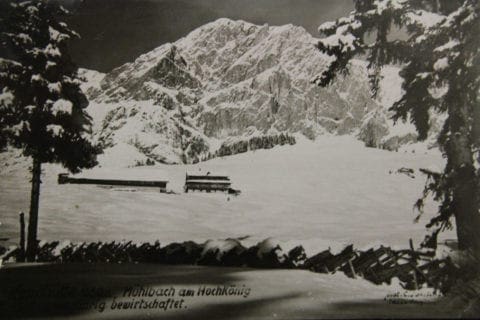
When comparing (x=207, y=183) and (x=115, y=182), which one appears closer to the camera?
(x=115, y=182)

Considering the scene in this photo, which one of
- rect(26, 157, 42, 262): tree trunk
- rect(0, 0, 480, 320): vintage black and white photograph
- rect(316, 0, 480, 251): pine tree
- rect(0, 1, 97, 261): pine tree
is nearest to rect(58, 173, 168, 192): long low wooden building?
rect(0, 0, 480, 320): vintage black and white photograph

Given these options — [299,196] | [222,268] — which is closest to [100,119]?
[299,196]

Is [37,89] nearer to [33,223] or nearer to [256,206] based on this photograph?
[33,223]

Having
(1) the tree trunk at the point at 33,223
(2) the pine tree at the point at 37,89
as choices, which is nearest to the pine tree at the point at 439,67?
(2) the pine tree at the point at 37,89

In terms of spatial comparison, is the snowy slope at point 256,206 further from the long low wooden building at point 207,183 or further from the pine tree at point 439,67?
the pine tree at point 439,67

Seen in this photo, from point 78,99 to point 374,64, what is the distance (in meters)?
8.77

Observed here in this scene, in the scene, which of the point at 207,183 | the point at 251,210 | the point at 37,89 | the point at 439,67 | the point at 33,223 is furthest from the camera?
the point at 207,183

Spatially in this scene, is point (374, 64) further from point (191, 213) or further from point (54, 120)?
point (191, 213)

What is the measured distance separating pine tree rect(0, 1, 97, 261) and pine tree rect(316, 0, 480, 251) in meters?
7.60

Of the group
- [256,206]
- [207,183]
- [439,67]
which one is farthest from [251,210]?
[439,67]

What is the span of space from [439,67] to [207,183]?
1714 centimetres

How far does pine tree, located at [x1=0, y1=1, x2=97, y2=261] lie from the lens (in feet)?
45.0

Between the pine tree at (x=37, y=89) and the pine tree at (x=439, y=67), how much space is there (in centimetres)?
760

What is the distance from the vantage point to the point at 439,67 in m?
9.48
